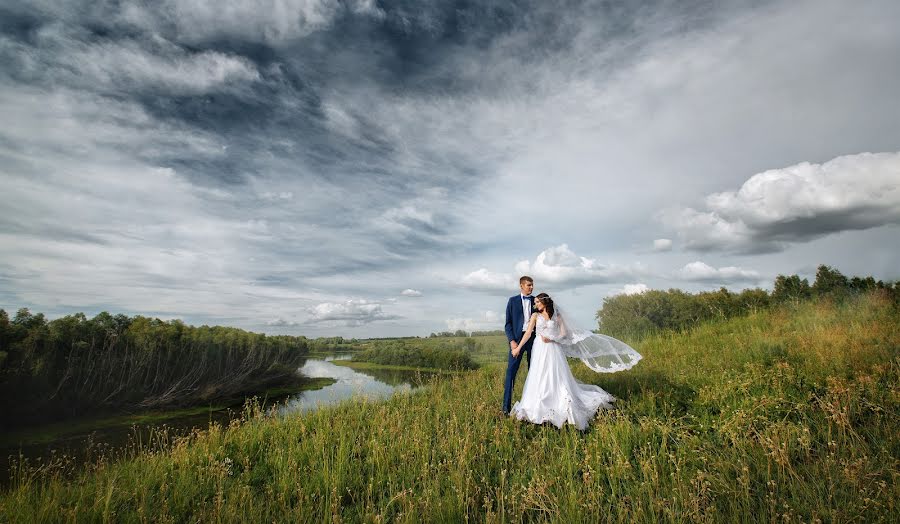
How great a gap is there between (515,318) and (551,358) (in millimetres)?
1288

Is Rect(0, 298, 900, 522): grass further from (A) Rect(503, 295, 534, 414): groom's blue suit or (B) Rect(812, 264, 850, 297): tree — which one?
(B) Rect(812, 264, 850, 297): tree

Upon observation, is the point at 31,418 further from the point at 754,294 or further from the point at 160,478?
the point at 754,294

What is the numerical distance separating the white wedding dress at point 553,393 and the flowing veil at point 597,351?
1.66 ft

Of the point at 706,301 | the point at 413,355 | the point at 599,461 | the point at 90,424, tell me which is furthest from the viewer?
the point at 413,355

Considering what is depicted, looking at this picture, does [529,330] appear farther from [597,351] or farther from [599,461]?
[599,461]

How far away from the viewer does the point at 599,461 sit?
205 inches

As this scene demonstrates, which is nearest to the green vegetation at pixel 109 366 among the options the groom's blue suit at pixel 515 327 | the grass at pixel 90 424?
the grass at pixel 90 424

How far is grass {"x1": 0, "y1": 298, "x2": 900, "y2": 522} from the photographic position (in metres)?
3.91

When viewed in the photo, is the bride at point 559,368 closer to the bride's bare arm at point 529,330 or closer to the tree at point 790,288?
the bride's bare arm at point 529,330

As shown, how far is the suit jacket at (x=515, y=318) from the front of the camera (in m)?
8.06

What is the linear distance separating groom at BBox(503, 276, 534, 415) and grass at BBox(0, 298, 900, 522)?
120 centimetres

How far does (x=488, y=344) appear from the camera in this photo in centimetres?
7494

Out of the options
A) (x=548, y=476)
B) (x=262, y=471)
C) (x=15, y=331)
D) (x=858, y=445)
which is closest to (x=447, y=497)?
(x=548, y=476)

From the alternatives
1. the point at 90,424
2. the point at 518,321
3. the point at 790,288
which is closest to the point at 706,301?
the point at 790,288
